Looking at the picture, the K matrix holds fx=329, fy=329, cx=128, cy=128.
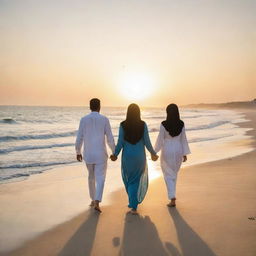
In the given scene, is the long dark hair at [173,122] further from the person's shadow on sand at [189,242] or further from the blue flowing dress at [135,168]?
the person's shadow on sand at [189,242]

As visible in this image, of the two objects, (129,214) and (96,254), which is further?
(129,214)

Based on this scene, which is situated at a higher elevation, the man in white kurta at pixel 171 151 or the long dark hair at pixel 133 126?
the long dark hair at pixel 133 126

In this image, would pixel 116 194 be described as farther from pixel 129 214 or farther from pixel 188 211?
pixel 188 211

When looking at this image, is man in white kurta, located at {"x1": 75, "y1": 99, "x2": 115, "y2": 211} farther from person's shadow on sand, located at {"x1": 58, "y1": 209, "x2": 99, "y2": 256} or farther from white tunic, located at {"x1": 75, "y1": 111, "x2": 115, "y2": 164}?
person's shadow on sand, located at {"x1": 58, "y1": 209, "x2": 99, "y2": 256}

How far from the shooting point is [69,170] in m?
9.71

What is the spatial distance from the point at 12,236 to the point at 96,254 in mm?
1333

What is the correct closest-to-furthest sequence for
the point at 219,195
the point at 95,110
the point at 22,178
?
the point at 95,110
the point at 219,195
the point at 22,178

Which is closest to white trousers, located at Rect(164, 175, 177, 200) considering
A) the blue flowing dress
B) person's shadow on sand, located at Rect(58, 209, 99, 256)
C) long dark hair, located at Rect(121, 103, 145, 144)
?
the blue flowing dress

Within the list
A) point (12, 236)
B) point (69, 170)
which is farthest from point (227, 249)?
point (69, 170)

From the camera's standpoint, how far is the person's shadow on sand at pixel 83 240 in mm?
3971

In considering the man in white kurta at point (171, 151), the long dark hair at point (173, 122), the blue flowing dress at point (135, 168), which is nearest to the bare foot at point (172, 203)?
the man in white kurta at point (171, 151)

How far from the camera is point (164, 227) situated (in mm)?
4738

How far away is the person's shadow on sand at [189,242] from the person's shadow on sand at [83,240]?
3.31 ft

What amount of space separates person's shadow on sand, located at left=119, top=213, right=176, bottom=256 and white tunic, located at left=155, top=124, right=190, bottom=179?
110 cm
